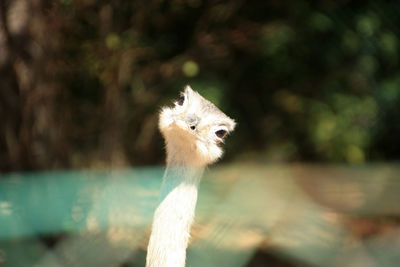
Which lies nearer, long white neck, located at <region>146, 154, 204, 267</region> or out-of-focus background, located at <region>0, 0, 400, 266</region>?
long white neck, located at <region>146, 154, 204, 267</region>

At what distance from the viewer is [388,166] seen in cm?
369

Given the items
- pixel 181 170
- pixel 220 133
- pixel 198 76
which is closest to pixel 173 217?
pixel 181 170

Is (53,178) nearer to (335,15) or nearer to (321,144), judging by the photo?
(335,15)

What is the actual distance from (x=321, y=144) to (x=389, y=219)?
0.98 meters

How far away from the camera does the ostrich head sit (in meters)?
1.36

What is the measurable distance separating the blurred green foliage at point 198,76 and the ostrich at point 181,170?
2.72 feet

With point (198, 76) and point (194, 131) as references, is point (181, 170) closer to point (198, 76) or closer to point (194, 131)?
point (194, 131)

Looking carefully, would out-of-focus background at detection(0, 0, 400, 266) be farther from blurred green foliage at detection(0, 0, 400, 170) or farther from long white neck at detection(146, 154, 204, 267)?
long white neck at detection(146, 154, 204, 267)

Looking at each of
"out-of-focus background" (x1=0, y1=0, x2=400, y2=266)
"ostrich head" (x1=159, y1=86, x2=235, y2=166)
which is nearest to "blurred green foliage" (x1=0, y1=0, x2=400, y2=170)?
"out-of-focus background" (x1=0, y1=0, x2=400, y2=266)

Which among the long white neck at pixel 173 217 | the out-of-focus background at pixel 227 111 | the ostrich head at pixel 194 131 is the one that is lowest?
the long white neck at pixel 173 217

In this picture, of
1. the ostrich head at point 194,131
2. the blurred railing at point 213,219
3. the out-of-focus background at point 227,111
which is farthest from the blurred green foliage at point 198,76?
the ostrich head at point 194,131

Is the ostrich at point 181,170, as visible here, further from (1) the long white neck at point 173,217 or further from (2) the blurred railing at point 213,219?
(2) the blurred railing at point 213,219

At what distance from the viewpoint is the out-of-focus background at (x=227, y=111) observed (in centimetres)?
200

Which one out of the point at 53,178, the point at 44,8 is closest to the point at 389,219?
the point at 53,178
